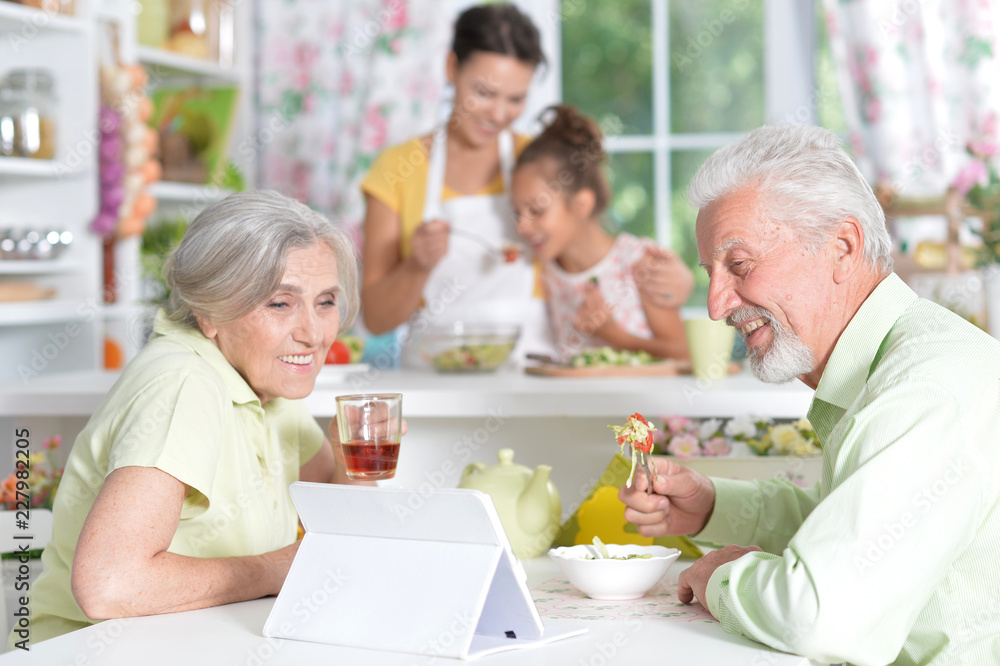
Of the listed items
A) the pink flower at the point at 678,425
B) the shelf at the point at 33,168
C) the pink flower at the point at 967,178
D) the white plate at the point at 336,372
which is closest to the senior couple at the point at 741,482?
the pink flower at the point at 678,425

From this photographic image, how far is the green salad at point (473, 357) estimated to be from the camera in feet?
8.11

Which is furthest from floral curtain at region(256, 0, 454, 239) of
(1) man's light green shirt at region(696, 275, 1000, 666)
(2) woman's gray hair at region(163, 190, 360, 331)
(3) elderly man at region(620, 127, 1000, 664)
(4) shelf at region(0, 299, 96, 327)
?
(1) man's light green shirt at region(696, 275, 1000, 666)

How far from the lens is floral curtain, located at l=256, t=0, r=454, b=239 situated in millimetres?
4090

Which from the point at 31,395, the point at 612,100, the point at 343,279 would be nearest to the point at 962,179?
the point at 612,100

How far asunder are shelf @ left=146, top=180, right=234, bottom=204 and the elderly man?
104 inches

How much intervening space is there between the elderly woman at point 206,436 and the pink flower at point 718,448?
25.0 inches

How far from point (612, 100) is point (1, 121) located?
8.12ft

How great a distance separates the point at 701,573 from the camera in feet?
4.03

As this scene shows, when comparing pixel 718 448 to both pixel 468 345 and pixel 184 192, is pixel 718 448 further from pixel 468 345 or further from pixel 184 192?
pixel 184 192

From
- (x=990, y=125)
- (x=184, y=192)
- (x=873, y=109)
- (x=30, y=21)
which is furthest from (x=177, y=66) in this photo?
(x=990, y=125)

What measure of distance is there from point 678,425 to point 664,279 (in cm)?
79

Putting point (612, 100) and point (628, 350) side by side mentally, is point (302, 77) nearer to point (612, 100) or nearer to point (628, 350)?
point (612, 100)

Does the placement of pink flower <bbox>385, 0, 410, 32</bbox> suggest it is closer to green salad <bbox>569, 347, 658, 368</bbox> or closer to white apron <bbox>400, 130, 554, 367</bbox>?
white apron <bbox>400, 130, 554, 367</bbox>

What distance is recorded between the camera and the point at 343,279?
5.42 ft
